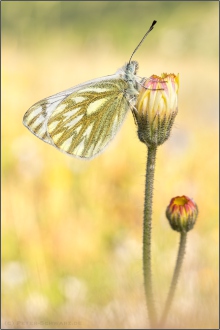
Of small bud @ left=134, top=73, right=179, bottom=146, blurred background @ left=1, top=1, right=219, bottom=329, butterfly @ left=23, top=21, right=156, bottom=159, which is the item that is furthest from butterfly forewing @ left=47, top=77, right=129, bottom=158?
blurred background @ left=1, top=1, right=219, bottom=329

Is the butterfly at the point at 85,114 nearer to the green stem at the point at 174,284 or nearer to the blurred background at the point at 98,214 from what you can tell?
the green stem at the point at 174,284

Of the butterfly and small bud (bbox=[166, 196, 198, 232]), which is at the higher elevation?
the butterfly

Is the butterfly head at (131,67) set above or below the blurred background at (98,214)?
above

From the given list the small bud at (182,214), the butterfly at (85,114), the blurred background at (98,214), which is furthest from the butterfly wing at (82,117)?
the blurred background at (98,214)

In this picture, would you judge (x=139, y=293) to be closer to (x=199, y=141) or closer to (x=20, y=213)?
(x=20, y=213)

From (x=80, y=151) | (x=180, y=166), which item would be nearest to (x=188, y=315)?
(x=80, y=151)

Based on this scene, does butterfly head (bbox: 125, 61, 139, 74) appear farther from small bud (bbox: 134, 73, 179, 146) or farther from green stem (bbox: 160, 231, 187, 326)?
green stem (bbox: 160, 231, 187, 326)

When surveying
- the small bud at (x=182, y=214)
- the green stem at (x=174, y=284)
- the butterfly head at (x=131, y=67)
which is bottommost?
the green stem at (x=174, y=284)
